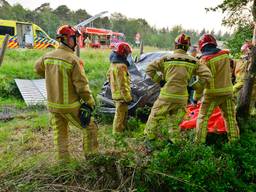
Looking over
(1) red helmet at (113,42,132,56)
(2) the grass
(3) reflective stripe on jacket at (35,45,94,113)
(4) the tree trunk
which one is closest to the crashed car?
(1) red helmet at (113,42,132,56)

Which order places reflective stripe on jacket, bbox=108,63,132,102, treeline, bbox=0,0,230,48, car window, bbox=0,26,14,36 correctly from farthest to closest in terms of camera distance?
1. treeline, bbox=0,0,230,48
2. car window, bbox=0,26,14,36
3. reflective stripe on jacket, bbox=108,63,132,102

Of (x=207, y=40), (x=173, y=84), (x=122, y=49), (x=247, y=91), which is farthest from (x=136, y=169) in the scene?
(x=247, y=91)

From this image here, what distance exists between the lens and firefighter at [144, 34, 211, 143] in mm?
3908

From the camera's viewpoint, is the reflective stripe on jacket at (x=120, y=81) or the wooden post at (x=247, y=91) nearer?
the wooden post at (x=247, y=91)

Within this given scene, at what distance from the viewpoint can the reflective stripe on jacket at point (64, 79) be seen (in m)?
3.36

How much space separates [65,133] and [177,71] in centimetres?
171

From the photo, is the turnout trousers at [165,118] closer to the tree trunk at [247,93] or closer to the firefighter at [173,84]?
the firefighter at [173,84]

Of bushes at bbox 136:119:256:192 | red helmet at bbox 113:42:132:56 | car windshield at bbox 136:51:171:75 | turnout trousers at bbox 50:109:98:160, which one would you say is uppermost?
red helmet at bbox 113:42:132:56

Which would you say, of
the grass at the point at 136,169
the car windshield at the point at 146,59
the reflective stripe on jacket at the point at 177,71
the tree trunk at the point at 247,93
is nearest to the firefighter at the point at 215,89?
the reflective stripe on jacket at the point at 177,71

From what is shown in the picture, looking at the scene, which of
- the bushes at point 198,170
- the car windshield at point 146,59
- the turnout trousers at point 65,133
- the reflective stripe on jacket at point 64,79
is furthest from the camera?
the car windshield at point 146,59

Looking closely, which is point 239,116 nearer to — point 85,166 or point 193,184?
point 193,184

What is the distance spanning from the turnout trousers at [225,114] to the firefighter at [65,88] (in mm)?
1543

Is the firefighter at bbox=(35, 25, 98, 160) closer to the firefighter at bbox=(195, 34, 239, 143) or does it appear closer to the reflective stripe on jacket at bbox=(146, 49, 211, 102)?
the reflective stripe on jacket at bbox=(146, 49, 211, 102)

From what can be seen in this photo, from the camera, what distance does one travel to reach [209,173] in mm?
3221
